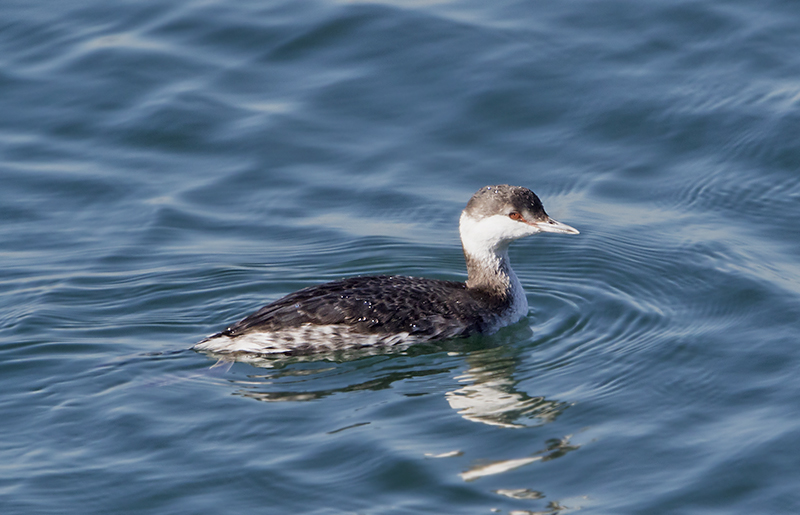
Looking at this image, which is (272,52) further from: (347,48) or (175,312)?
(175,312)

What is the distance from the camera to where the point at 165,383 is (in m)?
9.37

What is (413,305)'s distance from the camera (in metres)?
10.3

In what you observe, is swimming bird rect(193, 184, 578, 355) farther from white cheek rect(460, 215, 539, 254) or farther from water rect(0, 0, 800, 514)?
water rect(0, 0, 800, 514)

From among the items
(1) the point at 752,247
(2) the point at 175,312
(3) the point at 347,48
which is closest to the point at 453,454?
(2) the point at 175,312

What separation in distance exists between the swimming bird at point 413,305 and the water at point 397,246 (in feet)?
0.65

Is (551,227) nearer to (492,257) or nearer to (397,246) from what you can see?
(492,257)

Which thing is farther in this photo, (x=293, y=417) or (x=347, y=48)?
(x=347, y=48)

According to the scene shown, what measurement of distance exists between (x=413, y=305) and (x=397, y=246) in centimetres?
208

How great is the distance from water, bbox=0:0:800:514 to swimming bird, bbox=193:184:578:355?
197 mm

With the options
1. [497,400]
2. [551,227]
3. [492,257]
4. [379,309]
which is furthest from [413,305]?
[551,227]

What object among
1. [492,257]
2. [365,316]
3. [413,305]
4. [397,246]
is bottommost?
[365,316]

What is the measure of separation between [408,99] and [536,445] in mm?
7339

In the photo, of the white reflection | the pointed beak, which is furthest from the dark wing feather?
the pointed beak

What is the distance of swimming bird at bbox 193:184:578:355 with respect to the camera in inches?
389
